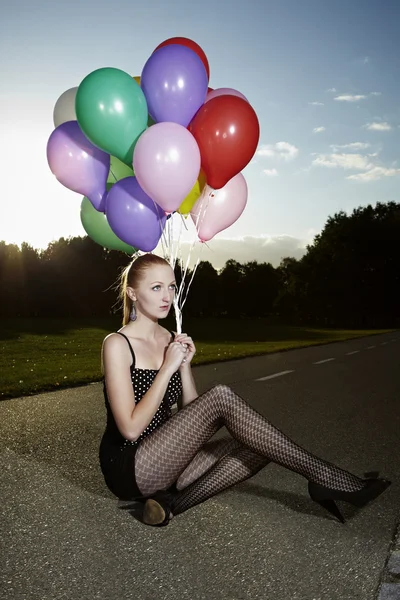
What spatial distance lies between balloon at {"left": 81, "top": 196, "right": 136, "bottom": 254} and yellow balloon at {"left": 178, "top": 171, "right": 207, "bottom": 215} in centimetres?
58

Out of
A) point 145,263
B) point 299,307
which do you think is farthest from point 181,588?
point 299,307

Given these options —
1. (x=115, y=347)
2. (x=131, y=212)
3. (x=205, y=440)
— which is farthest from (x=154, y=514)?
(x=131, y=212)

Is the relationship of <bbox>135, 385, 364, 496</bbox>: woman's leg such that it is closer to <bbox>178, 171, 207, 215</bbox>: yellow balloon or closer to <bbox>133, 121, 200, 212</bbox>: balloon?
<bbox>133, 121, 200, 212</bbox>: balloon

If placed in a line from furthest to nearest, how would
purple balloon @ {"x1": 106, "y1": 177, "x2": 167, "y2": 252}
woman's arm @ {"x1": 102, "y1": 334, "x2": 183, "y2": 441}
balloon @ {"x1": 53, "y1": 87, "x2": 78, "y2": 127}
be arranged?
balloon @ {"x1": 53, "y1": 87, "x2": 78, "y2": 127} < purple balloon @ {"x1": 106, "y1": 177, "x2": 167, "y2": 252} < woman's arm @ {"x1": 102, "y1": 334, "x2": 183, "y2": 441}

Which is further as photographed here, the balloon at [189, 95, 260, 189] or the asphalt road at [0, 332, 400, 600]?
the balloon at [189, 95, 260, 189]

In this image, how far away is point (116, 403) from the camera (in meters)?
3.39

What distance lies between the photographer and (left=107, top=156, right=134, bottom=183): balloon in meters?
5.00

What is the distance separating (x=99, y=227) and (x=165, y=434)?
245cm

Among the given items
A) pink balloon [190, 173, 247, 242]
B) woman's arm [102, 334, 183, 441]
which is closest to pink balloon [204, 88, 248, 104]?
pink balloon [190, 173, 247, 242]

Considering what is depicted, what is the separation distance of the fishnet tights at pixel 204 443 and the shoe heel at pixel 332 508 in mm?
138

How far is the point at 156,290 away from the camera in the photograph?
368 cm

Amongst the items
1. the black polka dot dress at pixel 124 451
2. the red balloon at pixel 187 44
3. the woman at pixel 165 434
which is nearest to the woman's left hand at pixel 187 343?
the woman at pixel 165 434

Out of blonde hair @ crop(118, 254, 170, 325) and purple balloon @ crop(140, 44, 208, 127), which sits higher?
purple balloon @ crop(140, 44, 208, 127)

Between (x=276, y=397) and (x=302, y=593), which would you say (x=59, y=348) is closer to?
(x=276, y=397)
